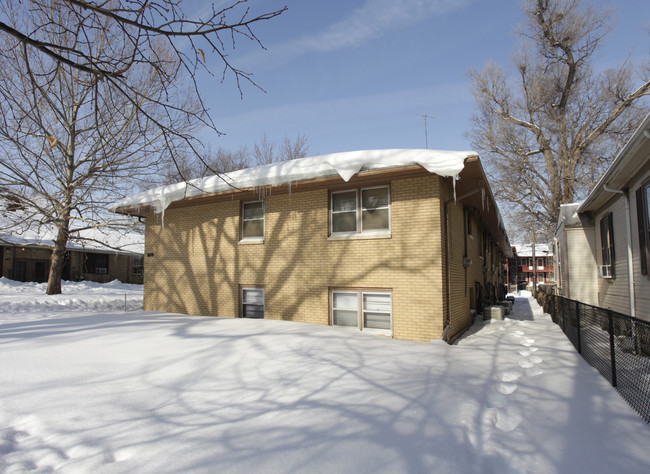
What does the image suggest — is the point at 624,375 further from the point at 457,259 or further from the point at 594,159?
the point at 594,159

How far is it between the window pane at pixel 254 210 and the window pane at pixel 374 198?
3.00 m

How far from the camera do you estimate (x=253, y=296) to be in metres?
10.5

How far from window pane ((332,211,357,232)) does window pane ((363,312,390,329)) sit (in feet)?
6.65

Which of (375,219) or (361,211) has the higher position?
(361,211)

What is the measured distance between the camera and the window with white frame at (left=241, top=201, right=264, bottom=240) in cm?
1048

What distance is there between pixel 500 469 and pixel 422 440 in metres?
0.62

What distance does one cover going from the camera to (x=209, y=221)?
1120 centimetres

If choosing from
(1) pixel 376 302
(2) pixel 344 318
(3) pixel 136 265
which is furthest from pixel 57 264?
(1) pixel 376 302

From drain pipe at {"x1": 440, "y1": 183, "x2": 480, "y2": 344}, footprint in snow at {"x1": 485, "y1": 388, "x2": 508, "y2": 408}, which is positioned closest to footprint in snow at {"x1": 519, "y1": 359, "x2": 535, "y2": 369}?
footprint in snow at {"x1": 485, "y1": 388, "x2": 508, "y2": 408}

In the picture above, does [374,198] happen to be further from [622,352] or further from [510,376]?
[622,352]

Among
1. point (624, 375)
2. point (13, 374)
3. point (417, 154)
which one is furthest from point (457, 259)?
point (13, 374)

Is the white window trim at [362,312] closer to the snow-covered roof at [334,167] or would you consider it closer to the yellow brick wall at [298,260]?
the yellow brick wall at [298,260]

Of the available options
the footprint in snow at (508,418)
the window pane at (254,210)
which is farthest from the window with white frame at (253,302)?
the footprint in snow at (508,418)

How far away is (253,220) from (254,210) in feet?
0.92
